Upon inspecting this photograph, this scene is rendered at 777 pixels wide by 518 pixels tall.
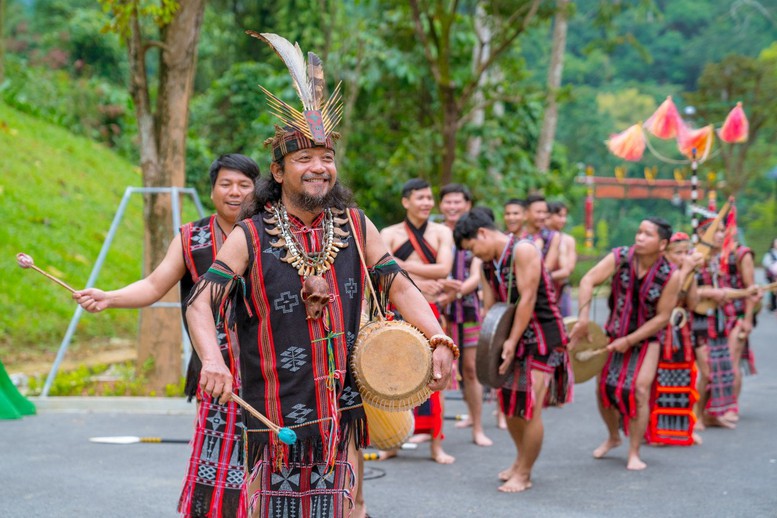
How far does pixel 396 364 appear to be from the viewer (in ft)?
13.2

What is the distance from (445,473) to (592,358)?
1358mm

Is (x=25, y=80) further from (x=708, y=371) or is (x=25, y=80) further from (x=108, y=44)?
(x=708, y=371)

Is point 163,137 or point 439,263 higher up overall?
point 163,137

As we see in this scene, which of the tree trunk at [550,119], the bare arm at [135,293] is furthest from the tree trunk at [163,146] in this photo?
the tree trunk at [550,119]

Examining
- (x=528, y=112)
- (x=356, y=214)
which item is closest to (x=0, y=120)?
(x=528, y=112)

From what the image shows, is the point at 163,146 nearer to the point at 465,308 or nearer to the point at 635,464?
the point at 465,308

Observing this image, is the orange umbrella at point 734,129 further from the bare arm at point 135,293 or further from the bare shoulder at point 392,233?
the bare arm at point 135,293

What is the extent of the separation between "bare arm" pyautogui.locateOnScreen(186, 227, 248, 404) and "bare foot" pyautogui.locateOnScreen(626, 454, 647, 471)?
4.23 meters

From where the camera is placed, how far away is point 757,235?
49.5 meters

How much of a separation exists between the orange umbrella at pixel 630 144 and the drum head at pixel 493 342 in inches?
97.6

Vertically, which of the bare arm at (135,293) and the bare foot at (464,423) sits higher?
the bare arm at (135,293)

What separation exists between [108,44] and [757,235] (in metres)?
32.2

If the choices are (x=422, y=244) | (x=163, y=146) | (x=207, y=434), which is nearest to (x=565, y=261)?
(x=422, y=244)

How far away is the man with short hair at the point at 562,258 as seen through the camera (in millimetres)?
9883
